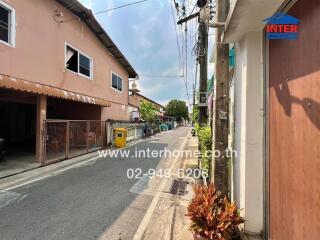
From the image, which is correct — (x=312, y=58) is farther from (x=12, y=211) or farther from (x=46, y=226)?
(x=12, y=211)

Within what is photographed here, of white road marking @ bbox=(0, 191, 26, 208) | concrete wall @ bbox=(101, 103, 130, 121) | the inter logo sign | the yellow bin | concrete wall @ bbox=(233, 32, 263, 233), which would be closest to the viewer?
the inter logo sign

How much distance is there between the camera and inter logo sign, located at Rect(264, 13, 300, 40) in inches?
112

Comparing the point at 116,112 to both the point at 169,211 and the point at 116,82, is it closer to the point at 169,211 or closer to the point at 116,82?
the point at 116,82

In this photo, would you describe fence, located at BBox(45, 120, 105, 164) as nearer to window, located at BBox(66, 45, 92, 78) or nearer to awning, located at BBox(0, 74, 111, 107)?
awning, located at BBox(0, 74, 111, 107)

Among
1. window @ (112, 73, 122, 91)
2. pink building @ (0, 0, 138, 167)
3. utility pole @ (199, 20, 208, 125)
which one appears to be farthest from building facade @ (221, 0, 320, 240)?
window @ (112, 73, 122, 91)

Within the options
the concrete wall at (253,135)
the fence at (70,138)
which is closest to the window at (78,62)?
the fence at (70,138)

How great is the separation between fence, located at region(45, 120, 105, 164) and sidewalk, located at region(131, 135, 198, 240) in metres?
5.34

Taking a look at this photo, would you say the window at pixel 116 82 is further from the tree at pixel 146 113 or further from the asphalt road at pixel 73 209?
the asphalt road at pixel 73 209

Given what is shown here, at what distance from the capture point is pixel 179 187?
7.60 m

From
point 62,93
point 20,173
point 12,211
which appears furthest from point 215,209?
point 62,93

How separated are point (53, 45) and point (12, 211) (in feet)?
28.2

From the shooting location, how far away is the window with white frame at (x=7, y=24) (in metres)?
8.91

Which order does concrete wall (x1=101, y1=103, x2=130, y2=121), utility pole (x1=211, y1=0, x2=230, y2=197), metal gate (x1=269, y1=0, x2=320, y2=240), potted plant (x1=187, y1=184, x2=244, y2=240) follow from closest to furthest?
1. metal gate (x1=269, y1=0, x2=320, y2=240)
2. potted plant (x1=187, y1=184, x2=244, y2=240)
3. utility pole (x1=211, y1=0, x2=230, y2=197)
4. concrete wall (x1=101, y1=103, x2=130, y2=121)

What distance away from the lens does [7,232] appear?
4.36m
